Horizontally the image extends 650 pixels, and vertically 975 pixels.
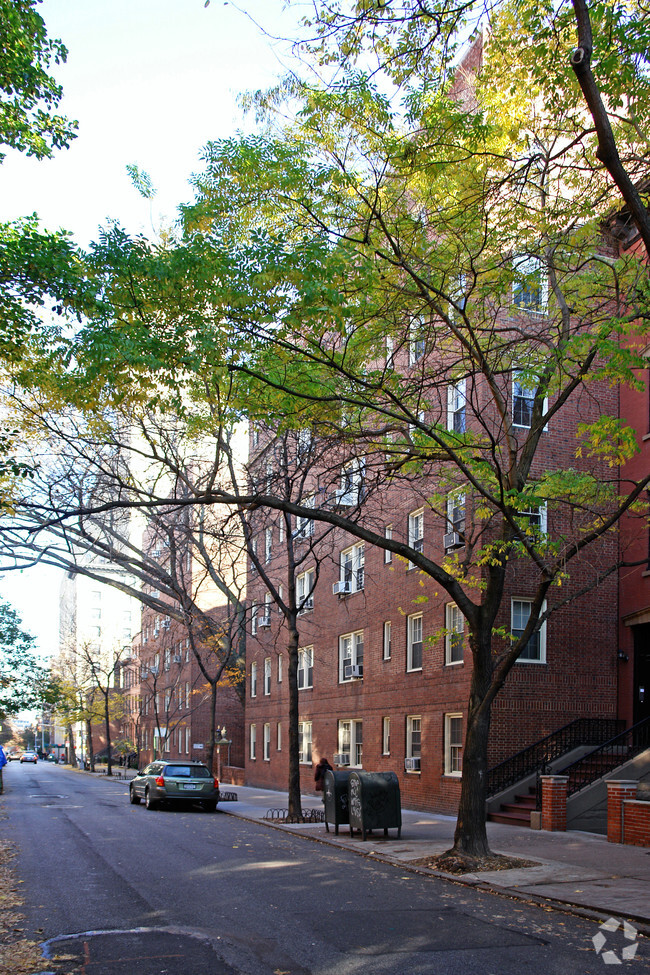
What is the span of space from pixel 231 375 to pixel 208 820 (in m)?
13.7

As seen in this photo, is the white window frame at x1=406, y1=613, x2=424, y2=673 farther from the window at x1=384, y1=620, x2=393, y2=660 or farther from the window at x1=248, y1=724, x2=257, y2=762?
the window at x1=248, y1=724, x2=257, y2=762

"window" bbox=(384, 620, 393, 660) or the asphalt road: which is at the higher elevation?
"window" bbox=(384, 620, 393, 660)

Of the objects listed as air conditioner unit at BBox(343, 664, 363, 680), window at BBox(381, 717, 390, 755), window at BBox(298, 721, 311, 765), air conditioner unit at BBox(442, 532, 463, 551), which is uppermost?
air conditioner unit at BBox(442, 532, 463, 551)

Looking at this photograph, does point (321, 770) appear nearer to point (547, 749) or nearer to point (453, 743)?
point (453, 743)

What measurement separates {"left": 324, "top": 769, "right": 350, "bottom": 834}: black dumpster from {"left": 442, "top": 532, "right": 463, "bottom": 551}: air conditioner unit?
6832 mm

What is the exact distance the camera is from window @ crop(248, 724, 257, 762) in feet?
129

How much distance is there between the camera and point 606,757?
19.7m

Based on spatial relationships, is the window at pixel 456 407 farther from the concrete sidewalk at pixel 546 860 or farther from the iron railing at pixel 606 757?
the concrete sidewalk at pixel 546 860

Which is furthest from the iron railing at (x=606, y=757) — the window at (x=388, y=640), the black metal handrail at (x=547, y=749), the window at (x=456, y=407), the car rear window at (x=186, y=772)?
the car rear window at (x=186, y=772)

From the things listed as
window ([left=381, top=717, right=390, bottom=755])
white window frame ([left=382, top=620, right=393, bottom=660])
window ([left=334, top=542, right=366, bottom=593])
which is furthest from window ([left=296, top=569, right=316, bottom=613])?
window ([left=381, top=717, right=390, bottom=755])

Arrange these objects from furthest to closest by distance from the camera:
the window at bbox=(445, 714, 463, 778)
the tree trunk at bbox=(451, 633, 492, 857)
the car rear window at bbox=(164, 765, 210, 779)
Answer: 1. the car rear window at bbox=(164, 765, 210, 779)
2. the window at bbox=(445, 714, 463, 778)
3. the tree trunk at bbox=(451, 633, 492, 857)

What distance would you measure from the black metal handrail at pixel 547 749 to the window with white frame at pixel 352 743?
8.13 meters

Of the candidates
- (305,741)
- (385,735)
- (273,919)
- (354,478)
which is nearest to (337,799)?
(273,919)

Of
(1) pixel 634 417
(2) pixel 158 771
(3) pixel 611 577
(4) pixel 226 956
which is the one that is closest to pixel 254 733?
(2) pixel 158 771
